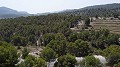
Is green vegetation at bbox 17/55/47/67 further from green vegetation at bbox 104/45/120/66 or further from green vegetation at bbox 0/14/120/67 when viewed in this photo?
green vegetation at bbox 104/45/120/66

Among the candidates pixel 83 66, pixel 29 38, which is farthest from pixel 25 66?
pixel 29 38

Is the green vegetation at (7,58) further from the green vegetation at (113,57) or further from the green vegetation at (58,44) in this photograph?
the green vegetation at (113,57)

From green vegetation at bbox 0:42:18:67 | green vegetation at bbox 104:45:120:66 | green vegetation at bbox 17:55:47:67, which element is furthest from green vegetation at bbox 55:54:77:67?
green vegetation at bbox 104:45:120:66

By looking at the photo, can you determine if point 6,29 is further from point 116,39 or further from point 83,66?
point 83,66

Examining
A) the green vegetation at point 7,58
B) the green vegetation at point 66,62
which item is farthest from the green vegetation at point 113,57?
the green vegetation at point 7,58

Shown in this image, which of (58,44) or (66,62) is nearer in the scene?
(66,62)

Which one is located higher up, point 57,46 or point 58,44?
point 58,44

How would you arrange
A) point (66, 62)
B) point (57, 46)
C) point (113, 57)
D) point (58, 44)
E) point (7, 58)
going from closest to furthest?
point (7, 58)
point (66, 62)
point (113, 57)
point (57, 46)
point (58, 44)

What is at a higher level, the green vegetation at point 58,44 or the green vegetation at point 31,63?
the green vegetation at point 31,63

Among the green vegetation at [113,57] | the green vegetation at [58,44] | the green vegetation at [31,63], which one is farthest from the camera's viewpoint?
the green vegetation at [113,57]

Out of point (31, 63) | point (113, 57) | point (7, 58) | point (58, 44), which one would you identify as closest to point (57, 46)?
point (58, 44)

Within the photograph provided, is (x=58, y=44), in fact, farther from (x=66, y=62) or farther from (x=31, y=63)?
(x=31, y=63)

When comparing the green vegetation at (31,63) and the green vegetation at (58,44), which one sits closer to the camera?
the green vegetation at (31,63)
